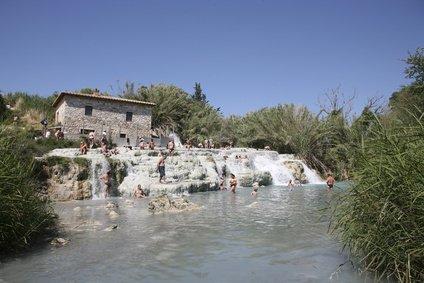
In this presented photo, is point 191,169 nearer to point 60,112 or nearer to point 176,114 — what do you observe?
point 60,112

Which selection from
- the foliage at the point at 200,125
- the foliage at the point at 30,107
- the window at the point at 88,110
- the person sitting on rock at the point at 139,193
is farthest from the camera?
the foliage at the point at 200,125

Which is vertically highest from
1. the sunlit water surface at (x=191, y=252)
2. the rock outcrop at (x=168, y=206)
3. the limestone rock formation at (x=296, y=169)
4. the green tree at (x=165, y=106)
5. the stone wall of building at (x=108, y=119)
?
the green tree at (x=165, y=106)

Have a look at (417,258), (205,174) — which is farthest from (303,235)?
(205,174)

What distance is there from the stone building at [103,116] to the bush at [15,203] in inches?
902

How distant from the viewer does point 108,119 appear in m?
33.1

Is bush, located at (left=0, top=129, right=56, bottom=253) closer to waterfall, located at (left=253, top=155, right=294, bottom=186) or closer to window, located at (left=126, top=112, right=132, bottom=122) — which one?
waterfall, located at (left=253, top=155, right=294, bottom=186)

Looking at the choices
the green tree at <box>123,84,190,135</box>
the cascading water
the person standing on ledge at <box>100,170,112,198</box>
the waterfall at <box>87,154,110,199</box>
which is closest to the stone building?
the green tree at <box>123,84,190,135</box>

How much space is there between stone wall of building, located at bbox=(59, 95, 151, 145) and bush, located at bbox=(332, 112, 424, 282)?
86.9ft

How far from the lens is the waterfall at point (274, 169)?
26.9 meters

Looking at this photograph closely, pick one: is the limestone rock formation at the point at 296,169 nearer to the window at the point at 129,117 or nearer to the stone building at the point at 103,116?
the stone building at the point at 103,116

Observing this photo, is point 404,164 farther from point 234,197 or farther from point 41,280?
point 234,197

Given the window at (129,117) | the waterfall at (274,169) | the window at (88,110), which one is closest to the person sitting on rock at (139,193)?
the waterfall at (274,169)

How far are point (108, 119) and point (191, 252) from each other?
2671 cm

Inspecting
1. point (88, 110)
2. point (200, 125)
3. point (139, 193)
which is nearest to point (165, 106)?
point (200, 125)
